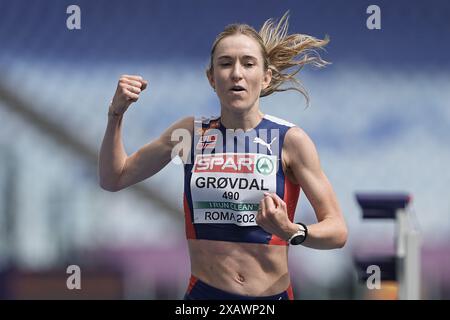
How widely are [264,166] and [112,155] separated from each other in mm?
790

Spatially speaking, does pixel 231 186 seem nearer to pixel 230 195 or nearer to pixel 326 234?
pixel 230 195

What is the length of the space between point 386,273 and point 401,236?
3.69 feet

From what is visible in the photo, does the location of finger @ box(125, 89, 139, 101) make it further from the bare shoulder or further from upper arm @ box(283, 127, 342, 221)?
upper arm @ box(283, 127, 342, 221)

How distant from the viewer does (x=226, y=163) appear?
3861 mm

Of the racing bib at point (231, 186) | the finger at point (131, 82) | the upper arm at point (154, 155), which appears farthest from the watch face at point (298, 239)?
the finger at point (131, 82)

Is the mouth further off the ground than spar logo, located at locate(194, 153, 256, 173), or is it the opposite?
the mouth

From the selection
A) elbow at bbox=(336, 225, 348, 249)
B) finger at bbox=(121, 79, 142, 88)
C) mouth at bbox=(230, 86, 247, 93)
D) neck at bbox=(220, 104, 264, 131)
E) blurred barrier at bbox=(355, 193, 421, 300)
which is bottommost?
blurred barrier at bbox=(355, 193, 421, 300)

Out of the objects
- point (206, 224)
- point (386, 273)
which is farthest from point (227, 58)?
point (386, 273)

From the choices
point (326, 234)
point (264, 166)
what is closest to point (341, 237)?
point (326, 234)

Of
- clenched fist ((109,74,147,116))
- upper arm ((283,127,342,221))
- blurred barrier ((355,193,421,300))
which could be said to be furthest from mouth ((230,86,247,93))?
blurred barrier ((355,193,421,300))

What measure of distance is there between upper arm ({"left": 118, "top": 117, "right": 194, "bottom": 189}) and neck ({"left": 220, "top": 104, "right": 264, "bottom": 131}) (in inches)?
8.5

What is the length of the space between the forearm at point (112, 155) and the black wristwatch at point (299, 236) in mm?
1107

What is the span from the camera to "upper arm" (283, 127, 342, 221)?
3713mm

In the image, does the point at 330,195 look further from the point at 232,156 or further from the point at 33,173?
the point at 33,173
